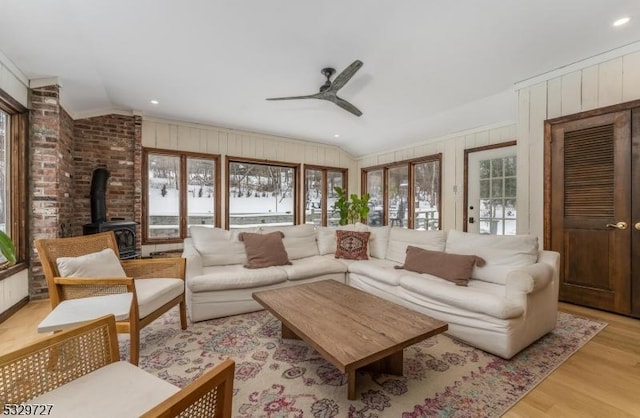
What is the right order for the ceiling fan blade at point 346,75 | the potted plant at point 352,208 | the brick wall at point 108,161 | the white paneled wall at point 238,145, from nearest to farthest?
the ceiling fan blade at point 346,75 < the brick wall at point 108,161 < the white paneled wall at point 238,145 < the potted plant at point 352,208

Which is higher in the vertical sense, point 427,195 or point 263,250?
point 427,195

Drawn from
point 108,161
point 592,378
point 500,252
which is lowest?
point 592,378

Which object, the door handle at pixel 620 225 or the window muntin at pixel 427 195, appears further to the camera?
the window muntin at pixel 427 195

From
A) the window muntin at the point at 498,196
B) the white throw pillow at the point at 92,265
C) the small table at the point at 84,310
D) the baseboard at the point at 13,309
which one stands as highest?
the window muntin at the point at 498,196

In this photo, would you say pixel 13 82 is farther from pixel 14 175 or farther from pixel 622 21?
pixel 622 21

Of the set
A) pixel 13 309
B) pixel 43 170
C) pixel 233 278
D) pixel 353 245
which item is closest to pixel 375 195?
pixel 353 245

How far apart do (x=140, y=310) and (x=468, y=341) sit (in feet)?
8.04

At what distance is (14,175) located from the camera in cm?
301

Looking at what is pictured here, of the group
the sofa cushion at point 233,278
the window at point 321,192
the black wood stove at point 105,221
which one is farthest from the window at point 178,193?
the sofa cushion at point 233,278

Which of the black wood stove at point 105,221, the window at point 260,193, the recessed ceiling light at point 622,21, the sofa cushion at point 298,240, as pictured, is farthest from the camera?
the window at point 260,193

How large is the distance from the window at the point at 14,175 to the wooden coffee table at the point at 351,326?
2.83 m

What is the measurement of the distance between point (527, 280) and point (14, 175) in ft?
16.1

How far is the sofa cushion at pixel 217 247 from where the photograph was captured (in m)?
3.23

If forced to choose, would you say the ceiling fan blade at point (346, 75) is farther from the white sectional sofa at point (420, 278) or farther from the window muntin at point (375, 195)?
the window muntin at point (375, 195)
